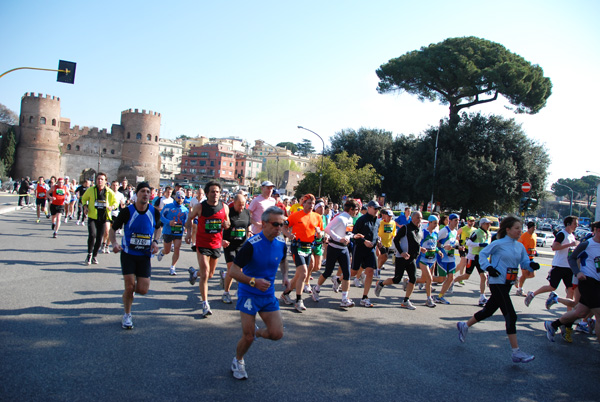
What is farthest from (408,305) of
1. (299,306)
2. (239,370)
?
(239,370)

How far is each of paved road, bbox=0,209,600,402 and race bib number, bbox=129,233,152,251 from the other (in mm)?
997

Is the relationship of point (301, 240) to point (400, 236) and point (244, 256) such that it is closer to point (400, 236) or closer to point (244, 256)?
point (400, 236)

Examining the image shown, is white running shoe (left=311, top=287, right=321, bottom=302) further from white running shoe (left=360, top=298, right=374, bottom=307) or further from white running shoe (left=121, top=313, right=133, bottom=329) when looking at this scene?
white running shoe (left=121, top=313, right=133, bottom=329)

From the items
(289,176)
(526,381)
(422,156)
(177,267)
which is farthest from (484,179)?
(289,176)

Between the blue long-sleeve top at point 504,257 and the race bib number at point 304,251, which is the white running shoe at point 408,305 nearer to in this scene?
the race bib number at point 304,251

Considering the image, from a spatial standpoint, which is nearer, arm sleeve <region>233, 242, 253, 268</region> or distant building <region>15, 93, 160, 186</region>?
arm sleeve <region>233, 242, 253, 268</region>

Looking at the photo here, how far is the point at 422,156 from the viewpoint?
38.4 m

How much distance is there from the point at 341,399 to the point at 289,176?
94215 mm

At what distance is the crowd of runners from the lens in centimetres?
407

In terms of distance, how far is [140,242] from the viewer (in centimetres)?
530

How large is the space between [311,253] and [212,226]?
198cm

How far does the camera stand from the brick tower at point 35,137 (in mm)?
67381

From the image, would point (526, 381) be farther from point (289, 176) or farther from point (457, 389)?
point (289, 176)

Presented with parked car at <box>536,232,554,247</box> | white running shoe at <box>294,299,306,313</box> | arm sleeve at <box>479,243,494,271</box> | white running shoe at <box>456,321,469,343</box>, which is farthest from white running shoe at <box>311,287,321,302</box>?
parked car at <box>536,232,554,247</box>
